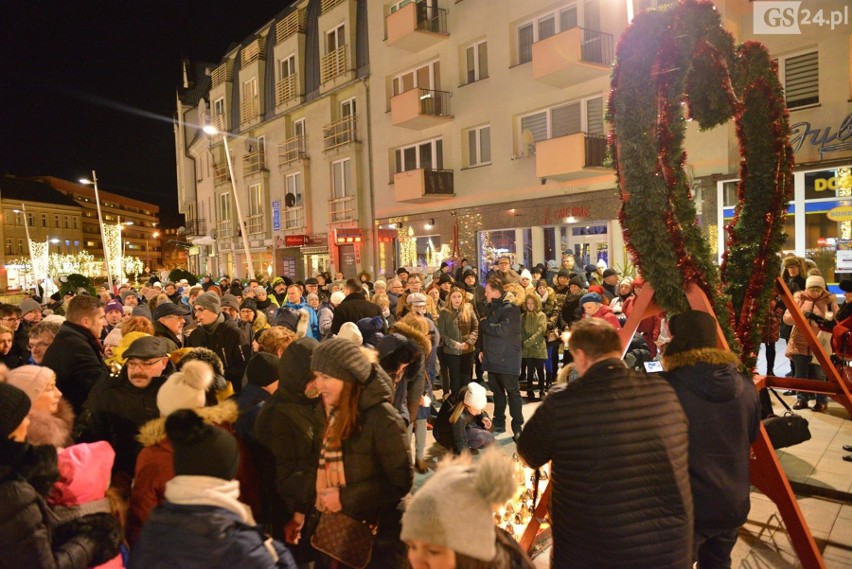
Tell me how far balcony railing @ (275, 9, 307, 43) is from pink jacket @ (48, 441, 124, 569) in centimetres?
2826

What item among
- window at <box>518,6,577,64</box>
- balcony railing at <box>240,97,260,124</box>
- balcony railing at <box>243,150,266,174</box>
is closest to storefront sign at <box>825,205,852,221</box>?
window at <box>518,6,577,64</box>

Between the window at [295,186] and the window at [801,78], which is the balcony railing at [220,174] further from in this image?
the window at [801,78]

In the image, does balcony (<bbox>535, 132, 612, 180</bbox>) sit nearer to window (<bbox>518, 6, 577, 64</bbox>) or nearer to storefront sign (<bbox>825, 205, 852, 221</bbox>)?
window (<bbox>518, 6, 577, 64</bbox>)

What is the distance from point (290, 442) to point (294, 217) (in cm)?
2684

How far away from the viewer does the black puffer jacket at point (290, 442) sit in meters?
3.13

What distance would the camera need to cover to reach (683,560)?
2484mm

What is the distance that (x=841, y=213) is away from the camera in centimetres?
1240

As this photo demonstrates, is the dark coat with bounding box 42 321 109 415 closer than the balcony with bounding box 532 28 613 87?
Yes

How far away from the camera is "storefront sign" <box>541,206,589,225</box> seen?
16.4m

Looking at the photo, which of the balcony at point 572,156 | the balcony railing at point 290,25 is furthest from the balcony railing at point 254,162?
the balcony at point 572,156

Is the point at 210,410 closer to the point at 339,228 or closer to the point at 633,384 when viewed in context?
the point at 633,384

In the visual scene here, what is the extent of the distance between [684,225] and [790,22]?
1173 centimetres

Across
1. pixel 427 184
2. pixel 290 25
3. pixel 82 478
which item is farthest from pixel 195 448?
pixel 290 25

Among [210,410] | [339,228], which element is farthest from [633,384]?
[339,228]
